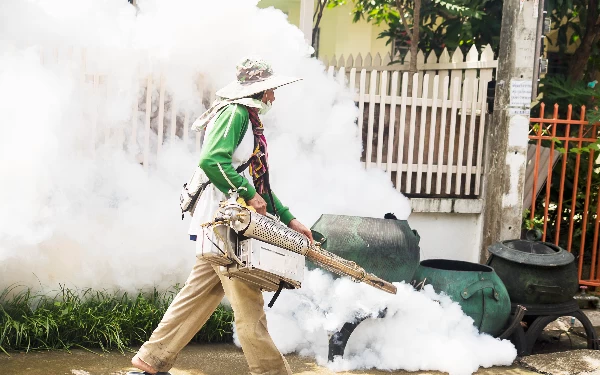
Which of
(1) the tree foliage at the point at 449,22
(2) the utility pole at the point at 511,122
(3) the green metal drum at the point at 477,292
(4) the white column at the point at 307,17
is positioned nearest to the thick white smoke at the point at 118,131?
(4) the white column at the point at 307,17

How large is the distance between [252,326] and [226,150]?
98cm

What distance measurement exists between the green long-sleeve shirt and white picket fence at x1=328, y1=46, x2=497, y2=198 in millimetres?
2876

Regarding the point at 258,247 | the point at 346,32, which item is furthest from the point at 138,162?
the point at 346,32

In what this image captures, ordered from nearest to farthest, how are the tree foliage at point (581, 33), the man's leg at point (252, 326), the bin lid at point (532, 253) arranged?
the man's leg at point (252, 326)
the bin lid at point (532, 253)
the tree foliage at point (581, 33)

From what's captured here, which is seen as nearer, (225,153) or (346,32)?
(225,153)

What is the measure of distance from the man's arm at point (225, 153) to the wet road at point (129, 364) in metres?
1.60

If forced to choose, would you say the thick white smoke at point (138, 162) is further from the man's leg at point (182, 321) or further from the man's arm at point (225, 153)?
the man's arm at point (225, 153)

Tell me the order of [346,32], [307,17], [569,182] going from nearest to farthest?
[307,17]
[569,182]
[346,32]

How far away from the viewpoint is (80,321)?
5348 mm

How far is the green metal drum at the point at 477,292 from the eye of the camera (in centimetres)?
581

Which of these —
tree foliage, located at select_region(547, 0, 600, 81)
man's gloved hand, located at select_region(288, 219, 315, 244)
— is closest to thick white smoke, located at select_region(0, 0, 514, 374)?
man's gloved hand, located at select_region(288, 219, 315, 244)

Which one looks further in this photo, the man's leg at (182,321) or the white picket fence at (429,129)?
the white picket fence at (429,129)

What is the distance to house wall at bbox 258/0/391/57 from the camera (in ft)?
46.1

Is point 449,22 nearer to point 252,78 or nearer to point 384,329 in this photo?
point 384,329
